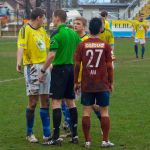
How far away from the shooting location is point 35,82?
31.9ft

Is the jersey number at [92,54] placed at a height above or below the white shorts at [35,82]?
above

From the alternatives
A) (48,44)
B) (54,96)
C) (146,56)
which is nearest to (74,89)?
(54,96)

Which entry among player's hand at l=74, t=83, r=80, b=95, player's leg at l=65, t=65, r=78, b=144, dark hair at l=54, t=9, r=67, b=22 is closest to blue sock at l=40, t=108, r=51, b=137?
player's leg at l=65, t=65, r=78, b=144

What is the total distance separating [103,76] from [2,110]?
418cm

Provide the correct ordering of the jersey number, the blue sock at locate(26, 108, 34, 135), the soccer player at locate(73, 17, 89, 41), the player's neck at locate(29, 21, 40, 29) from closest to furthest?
the jersey number → the player's neck at locate(29, 21, 40, 29) → the blue sock at locate(26, 108, 34, 135) → the soccer player at locate(73, 17, 89, 41)

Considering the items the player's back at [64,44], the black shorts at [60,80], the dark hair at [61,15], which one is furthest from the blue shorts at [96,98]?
the dark hair at [61,15]

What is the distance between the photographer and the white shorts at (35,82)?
9.72m

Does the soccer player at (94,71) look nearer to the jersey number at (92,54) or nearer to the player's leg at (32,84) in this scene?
the jersey number at (92,54)

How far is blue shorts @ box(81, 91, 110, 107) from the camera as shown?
9.31 metres

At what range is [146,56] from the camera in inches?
1211

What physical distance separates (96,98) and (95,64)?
55cm

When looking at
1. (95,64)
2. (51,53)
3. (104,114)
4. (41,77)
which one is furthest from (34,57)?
(104,114)

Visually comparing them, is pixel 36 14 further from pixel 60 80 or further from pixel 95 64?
pixel 95 64

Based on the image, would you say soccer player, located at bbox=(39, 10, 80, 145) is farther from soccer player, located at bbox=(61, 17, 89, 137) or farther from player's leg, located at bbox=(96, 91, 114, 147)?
player's leg, located at bbox=(96, 91, 114, 147)
